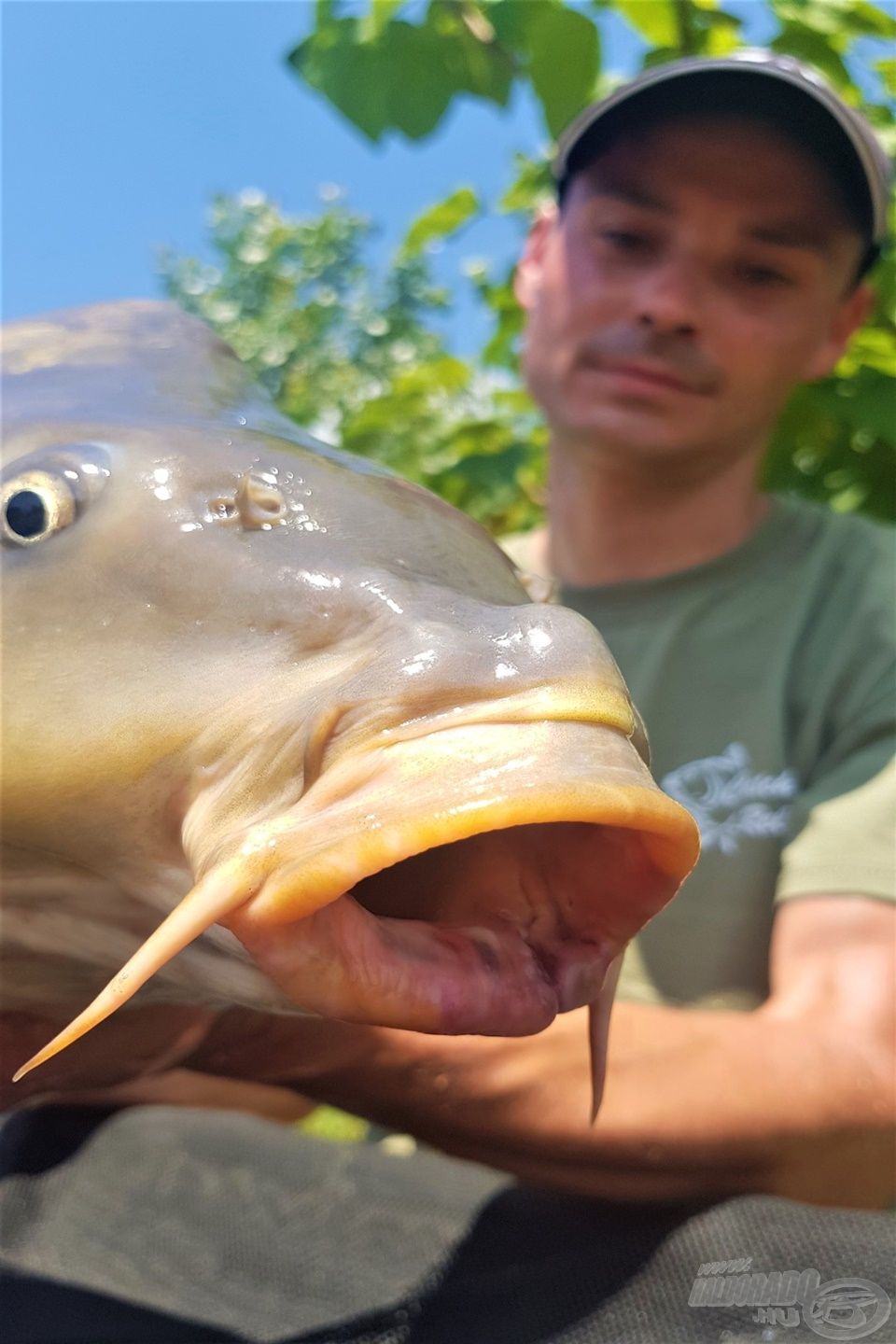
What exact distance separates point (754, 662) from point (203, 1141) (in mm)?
947

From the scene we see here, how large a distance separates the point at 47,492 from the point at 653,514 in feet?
4.10

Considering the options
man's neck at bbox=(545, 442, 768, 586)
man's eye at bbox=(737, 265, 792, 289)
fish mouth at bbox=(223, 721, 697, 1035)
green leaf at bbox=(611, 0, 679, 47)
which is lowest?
man's neck at bbox=(545, 442, 768, 586)

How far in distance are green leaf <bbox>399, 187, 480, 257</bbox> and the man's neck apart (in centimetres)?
68

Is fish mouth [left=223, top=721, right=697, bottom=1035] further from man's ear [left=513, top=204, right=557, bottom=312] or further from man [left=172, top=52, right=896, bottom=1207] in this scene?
man's ear [left=513, top=204, right=557, bottom=312]

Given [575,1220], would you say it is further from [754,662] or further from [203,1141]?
[754,662]

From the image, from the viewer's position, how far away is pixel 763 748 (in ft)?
4.84

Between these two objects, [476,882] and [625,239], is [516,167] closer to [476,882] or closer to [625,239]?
[625,239]

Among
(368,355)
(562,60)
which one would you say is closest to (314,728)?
(562,60)

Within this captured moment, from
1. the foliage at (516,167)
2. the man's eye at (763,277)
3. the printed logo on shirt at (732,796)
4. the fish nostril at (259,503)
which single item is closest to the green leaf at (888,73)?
the foliage at (516,167)

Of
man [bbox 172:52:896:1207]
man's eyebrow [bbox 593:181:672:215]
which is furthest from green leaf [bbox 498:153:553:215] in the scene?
man's eyebrow [bbox 593:181:672:215]

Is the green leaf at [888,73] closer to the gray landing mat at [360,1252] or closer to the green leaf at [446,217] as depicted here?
the green leaf at [446,217]

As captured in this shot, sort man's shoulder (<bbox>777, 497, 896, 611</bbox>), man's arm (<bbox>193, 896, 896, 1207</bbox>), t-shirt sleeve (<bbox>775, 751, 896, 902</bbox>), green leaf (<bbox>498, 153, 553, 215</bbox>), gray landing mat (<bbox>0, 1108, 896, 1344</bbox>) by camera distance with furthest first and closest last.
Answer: green leaf (<bbox>498, 153, 553, 215</bbox>) < man's shoulder (<bbox>777, 497, 896, 611</bbox>) < t-shirt sleeve (<bbox>775, 751, 896, 902</bbox>) < man's arm (<bbox>193, 896, 896, 1207</bbox>) < gray landing mat (<bbox>0, 1108, 896, 1344</bbox>)

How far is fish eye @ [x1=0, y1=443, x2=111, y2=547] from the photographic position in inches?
28.9

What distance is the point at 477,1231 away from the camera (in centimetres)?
107
